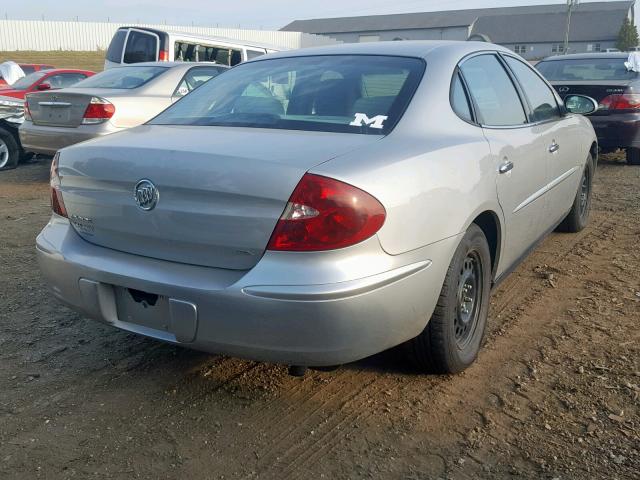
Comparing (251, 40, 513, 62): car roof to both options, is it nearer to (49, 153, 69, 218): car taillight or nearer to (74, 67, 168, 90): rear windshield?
(49, 153, 69, 218): car taillight

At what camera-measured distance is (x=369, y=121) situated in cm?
285

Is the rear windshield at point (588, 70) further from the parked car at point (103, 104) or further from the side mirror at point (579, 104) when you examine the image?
the parked car at point (103, 104)

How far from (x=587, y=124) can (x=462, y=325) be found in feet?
9.85

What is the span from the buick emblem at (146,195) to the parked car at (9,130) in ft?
25.7

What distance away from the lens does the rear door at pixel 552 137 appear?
409 centimetres

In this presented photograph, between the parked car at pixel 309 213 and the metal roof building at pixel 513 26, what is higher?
the parked car at pixel 309 213

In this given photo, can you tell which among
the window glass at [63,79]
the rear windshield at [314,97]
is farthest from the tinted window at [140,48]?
the rear windshield at [314,97]

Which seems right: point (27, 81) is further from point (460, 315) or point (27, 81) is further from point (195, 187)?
point (460, 315)

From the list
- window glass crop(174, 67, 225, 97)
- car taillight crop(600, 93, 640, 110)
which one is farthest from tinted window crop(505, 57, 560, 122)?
window glass crop(174, 67, 225, 97)

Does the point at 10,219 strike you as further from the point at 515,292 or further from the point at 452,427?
the point at 452,427

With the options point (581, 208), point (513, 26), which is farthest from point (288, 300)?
point (513, 26)

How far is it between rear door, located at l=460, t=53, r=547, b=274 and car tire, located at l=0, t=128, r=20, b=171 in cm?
781

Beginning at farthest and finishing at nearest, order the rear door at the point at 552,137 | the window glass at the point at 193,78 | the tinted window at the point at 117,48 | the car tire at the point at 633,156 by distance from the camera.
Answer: the tinted window at the point at 117,48 → the car tire at the point at 633,156 → the window glass at the point at 193,78 → the rear door at the point at 552,137

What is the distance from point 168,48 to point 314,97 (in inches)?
330
